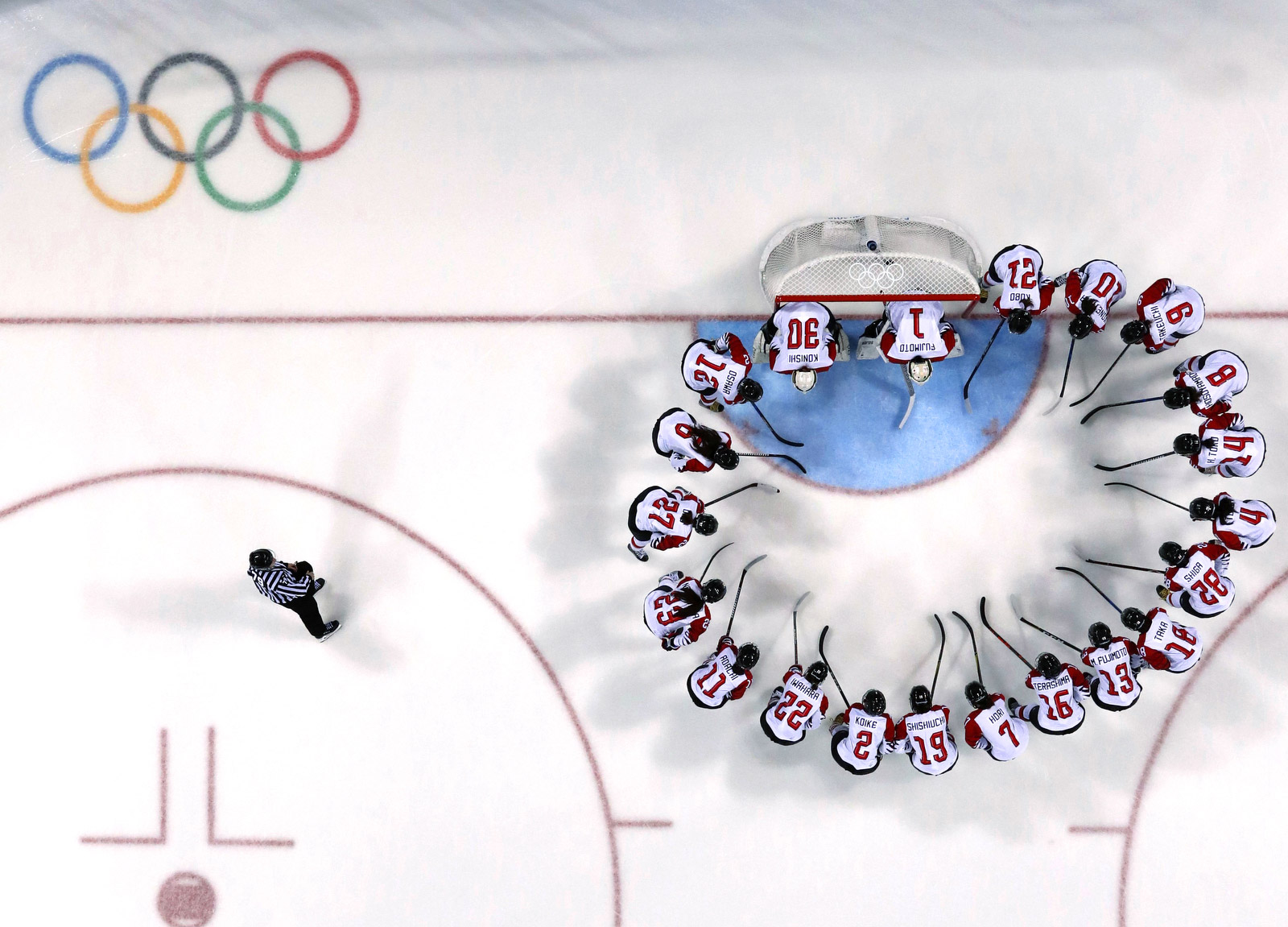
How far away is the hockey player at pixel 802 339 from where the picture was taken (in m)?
4.89

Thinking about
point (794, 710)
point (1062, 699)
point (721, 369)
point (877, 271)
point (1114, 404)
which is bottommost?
point (1062, 699)

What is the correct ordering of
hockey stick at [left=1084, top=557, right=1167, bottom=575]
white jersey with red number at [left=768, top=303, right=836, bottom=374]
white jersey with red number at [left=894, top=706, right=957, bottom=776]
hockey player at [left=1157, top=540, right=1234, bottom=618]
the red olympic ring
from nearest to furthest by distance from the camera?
white jersey with red number at [left=768, top=303, right=836, bottom=374], hockey player at [left=1157, top=540, right=1234, bottom=618], white jersey with red number at [left=894, top=706, right=957, bottom=776], hockey stick at [left=1084, top=557, right=1167, bottom=575], the red olympic ring

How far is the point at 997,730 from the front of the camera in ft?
16.9

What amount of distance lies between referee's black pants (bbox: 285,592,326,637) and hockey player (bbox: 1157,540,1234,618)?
15.9 ft

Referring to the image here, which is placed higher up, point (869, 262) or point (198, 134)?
point (198, 134)

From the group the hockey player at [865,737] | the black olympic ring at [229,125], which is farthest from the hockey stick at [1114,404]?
the black olympic ring at [229,125]

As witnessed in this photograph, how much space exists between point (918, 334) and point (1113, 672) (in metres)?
2.17

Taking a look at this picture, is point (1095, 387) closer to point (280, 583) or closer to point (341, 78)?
point (280, 583)

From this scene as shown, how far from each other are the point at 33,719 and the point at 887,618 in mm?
5357

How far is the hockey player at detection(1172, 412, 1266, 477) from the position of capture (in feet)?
16.2

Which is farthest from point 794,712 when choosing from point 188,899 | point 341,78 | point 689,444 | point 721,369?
point 341,78

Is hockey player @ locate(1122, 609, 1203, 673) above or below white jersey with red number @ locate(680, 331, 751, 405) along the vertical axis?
below

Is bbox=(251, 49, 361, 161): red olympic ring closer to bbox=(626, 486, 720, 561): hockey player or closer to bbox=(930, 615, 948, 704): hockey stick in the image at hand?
bbox=(626, 486, 720, 561): hockey player

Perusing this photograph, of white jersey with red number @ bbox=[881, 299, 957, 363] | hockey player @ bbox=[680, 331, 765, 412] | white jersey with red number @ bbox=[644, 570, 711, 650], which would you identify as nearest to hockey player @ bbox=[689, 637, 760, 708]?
white jersey with red number @ bbox=[644, 570, 711, 650]
